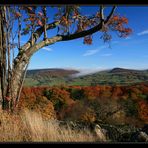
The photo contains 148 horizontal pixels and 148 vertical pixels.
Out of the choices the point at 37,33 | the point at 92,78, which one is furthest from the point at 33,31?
the point at 92,78

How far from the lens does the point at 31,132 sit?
5.62 m

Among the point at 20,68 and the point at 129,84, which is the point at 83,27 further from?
the point at 129,84

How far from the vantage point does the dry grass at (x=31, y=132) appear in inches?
214

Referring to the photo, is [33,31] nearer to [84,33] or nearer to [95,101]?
[84,33]

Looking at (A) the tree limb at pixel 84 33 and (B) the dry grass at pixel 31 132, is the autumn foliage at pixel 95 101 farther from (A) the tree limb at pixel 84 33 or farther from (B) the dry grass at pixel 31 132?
(B) the dry grass at pixel 31 132

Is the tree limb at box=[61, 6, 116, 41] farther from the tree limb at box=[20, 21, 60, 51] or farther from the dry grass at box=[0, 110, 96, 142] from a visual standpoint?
the dry grass at box=[0, 110, 96, 142]

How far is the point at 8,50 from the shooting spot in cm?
684

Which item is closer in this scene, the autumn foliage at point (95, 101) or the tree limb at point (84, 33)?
the tree limb at point (84, 33)

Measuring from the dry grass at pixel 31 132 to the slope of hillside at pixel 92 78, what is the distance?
10.9 ft

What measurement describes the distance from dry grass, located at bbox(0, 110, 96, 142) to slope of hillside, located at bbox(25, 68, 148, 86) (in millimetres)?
3314

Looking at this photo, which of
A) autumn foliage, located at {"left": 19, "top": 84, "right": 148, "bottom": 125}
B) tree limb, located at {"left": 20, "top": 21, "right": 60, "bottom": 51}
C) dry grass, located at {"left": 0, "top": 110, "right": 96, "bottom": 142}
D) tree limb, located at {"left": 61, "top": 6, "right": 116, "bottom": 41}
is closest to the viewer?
dry grass, located at {"left": 0, "top": 110, "right": 96, "bottom": 142}

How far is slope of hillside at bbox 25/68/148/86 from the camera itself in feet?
33.1
